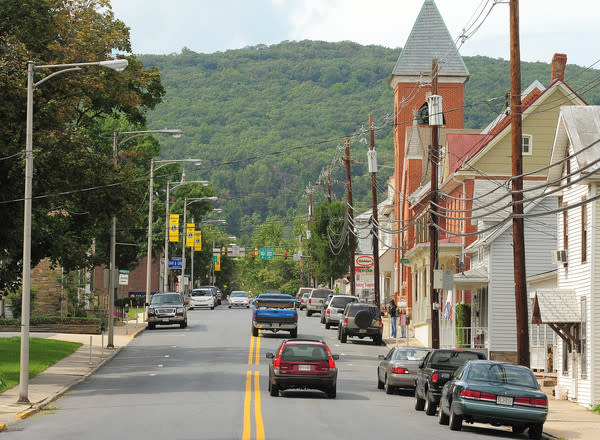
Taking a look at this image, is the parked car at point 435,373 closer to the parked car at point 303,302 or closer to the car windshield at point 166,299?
the car windshield at point 166,299

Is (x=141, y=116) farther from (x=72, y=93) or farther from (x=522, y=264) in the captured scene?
(x=522, y=264)

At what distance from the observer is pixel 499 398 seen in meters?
20.3

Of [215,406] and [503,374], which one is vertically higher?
[503,374]

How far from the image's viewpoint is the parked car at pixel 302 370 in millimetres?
26984

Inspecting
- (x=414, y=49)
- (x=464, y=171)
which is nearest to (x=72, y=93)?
(x=464, y=171)

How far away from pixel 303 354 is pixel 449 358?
12.9 ft

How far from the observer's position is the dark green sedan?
66.5 ft

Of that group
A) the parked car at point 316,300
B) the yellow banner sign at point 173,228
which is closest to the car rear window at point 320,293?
the parked car at point 316,300

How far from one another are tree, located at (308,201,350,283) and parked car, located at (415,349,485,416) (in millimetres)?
67088

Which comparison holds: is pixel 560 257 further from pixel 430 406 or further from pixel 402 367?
pixel 430 406

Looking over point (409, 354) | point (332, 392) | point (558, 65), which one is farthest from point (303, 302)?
point (332, 392)

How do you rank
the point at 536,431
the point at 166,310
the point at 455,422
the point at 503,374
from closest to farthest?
the point at 536,431 < the point at 503,374 < the point at 455,422 < the point at 166,310

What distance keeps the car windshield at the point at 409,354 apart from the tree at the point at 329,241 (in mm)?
63434

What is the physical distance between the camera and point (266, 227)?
180 metres
